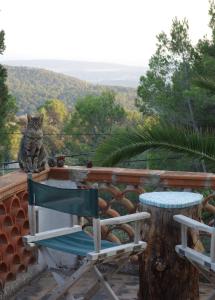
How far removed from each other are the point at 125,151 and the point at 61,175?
0.75 metres

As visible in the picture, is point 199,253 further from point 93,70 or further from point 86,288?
point 93,70

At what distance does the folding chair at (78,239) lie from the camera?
2.80 metres

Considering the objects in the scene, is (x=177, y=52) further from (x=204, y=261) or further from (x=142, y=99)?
(x=204, y=261)

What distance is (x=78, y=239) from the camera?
3.20 metres

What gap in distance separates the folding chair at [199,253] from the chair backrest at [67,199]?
0.59m

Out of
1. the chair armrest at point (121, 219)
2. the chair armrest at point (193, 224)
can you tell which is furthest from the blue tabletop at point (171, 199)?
the chair armrest at point (121, 219)

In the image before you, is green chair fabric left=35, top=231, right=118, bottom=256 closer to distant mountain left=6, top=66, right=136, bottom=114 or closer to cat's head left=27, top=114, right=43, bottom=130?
cat's head left=27, top=114, right=43, bottom=130

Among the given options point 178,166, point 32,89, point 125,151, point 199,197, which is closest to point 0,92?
point 178,166

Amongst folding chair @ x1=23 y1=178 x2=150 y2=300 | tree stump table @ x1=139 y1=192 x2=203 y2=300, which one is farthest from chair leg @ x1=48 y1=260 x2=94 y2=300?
tree stump table @ x1=139 y1=192 x2=203 y2=300

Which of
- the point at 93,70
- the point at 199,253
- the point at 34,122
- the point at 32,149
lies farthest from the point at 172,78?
the point at 93,70

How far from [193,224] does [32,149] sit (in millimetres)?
1700

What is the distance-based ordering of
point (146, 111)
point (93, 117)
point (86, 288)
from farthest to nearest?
point (93, 117), point (146, 111), point (86, 288)

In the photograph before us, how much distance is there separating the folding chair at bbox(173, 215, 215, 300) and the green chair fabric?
0.43 meters

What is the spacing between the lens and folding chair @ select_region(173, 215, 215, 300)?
2.80 metres
